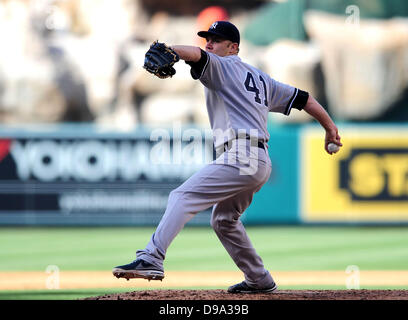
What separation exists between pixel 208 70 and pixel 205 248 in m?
5.11

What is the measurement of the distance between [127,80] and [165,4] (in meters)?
1.41

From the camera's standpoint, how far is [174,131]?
11266 millimetres

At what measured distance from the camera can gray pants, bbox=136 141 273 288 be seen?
3.98 m

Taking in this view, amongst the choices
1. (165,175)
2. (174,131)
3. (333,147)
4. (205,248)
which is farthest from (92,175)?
(333,147)

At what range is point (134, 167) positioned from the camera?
1136cm

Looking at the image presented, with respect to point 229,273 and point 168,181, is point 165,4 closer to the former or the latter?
point 168,181

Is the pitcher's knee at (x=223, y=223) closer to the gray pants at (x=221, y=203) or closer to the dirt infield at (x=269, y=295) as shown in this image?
the gray pants at (x=221, y=203)

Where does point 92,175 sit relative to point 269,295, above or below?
above

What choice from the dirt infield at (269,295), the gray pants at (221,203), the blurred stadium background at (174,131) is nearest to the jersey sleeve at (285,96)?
the gray pants at (221,203)

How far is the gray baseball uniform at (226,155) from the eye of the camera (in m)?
4.00

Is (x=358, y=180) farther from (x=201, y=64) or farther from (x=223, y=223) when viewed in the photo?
(x=201, y=64)
